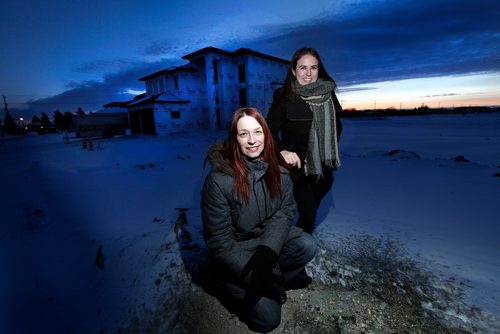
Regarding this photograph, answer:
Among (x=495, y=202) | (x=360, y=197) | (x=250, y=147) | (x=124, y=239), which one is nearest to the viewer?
(x=250, y=147)

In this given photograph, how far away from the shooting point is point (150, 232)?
170 inches

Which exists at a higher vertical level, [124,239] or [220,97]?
[220,97]

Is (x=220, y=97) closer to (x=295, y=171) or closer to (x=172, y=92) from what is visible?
(x=172, y=92)

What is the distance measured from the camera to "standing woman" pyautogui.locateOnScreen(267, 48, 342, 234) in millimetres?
2604

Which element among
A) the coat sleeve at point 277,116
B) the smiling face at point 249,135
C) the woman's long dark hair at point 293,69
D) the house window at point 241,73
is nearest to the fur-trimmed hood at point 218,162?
the smiling face at point 249,135

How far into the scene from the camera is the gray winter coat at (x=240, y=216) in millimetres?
2107

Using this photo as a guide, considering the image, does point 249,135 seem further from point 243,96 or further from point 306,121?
point 243,96

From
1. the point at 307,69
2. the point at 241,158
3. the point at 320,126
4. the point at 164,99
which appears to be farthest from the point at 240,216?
the point at 164,99

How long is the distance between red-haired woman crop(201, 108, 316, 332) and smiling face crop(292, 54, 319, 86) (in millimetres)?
751

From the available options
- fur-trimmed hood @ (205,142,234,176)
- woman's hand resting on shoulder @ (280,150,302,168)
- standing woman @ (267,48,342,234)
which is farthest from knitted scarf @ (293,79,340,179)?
fur-trimmed hood @ (205,142,234,176)

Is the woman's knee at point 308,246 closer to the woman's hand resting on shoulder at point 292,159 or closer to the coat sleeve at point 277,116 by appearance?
the woman's hand resting on shoulder at point 292,159

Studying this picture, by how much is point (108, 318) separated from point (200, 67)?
27.5 meters

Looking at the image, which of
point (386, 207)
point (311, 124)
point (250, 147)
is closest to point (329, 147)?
point (311, 124)

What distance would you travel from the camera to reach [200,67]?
88.8ft
